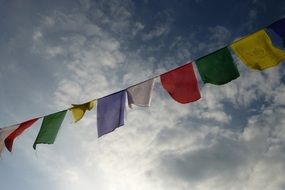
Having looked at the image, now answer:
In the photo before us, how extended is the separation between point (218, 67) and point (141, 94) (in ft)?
5.72

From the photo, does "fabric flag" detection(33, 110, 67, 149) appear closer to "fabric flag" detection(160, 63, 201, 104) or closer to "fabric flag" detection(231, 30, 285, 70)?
"fabric flag" detection(160, 63, 201, 104)

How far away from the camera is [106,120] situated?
721 cm

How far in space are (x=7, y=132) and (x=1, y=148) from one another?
19.7 inches

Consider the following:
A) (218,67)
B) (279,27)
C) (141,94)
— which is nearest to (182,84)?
(218,67)

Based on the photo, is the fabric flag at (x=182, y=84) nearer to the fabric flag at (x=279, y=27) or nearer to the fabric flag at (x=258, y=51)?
the fabric flag at (x=258, y=51)

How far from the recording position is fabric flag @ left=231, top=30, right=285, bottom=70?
6.18 m

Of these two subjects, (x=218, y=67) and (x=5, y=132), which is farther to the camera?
(x=5, y=132)

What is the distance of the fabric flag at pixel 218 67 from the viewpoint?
6.40 metres

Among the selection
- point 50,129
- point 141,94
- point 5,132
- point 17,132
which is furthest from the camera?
point 5,132

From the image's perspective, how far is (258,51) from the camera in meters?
6.29

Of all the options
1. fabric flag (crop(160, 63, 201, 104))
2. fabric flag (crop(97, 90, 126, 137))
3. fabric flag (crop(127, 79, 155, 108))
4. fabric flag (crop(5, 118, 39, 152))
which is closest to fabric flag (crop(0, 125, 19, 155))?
fabric flag (crop(5, 118, 39, 152))

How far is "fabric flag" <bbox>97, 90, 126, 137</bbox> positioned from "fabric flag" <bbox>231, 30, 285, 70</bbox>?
268cm

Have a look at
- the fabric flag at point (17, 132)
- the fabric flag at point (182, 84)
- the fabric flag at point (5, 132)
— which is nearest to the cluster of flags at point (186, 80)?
the fabric flag at point (182, 84)

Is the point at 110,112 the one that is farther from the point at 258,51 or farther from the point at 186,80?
the point at 258,51
